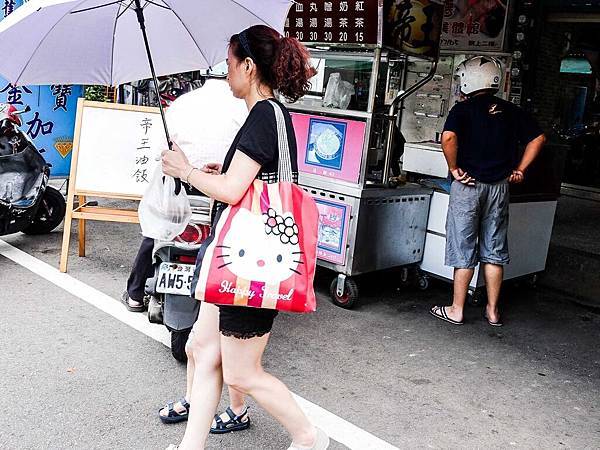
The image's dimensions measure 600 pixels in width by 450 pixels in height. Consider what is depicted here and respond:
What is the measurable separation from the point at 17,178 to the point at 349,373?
352 centimetres

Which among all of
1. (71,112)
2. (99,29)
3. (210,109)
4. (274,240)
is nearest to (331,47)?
(210,109)

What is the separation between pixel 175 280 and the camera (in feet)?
11.5

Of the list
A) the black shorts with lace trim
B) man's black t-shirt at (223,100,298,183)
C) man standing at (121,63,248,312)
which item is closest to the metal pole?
man standing at (121,63,248,312)

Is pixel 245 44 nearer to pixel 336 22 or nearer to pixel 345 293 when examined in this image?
pixel 336 22

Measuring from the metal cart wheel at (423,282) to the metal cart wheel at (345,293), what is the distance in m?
0.84

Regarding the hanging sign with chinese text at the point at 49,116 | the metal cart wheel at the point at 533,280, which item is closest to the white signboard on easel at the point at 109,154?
the hanging sign with chinese text at the point at 49,116

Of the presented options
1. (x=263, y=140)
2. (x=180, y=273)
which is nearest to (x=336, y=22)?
(x=180, y=273)

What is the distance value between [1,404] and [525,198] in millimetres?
4158

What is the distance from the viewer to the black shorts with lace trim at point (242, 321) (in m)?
2.45

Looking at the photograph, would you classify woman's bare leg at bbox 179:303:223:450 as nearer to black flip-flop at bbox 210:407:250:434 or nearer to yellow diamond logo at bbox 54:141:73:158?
black flip-flop at bbox 210:407:250:434

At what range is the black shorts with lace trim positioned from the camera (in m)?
2.45

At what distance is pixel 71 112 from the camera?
825 centimetres

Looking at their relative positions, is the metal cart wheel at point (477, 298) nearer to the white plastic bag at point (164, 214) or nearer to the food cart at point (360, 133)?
the food cart at point (360, 133)

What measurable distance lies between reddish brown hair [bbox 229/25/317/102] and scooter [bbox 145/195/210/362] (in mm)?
1291
